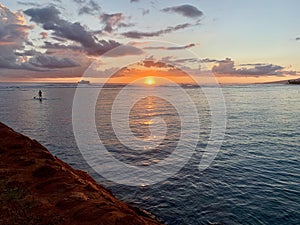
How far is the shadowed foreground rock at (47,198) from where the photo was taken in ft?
31.0

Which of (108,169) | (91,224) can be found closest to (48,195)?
(91,224)

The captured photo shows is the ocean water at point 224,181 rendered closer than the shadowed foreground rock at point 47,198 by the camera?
No

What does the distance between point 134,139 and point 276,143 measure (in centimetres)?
1838

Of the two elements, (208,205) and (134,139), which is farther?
(134,139)

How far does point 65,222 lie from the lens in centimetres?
924

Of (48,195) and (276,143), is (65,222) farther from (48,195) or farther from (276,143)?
(276,143)

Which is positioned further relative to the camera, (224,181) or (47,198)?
(224,181)

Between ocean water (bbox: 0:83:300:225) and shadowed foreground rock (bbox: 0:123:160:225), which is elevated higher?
shadowed foreground rock (bbox: 0:123:160:225)

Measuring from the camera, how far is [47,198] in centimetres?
1102

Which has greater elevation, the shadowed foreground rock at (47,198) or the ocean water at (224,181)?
the shadowed foreground rock at (47,198)

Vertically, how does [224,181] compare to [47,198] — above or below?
below

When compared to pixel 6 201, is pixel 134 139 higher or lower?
lower

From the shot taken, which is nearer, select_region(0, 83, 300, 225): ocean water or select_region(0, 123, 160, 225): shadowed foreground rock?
select_region(0, 123, 160, 225): shadowed foreground rock

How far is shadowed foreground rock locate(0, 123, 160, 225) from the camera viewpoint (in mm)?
9453
